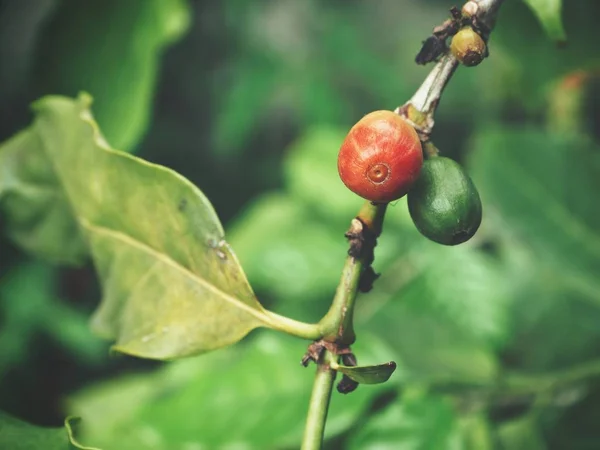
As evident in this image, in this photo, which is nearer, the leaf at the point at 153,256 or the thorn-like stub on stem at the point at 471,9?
the thorn-like stub on stem at the point at 471,9

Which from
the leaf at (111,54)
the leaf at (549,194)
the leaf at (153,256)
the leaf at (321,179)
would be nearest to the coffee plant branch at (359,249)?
the leaf at (153,256)

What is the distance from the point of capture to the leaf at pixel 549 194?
50.0 inches

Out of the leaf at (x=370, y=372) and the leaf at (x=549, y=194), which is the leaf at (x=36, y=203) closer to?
the leaf at (x=370, y=372)

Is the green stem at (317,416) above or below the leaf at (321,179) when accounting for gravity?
below

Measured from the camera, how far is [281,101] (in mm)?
3918

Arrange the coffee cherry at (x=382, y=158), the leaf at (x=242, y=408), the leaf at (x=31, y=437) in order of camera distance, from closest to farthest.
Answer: the coffee cherry at (x=382, y=158)
the leaf at (x=31, y=437)
the leaf at (x=242, y=408)

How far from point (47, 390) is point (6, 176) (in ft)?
5.58

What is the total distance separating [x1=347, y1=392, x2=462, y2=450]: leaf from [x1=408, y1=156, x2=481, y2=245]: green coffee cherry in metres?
0.53

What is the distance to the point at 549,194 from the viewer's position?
1.37m

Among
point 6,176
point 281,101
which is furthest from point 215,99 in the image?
point 6,176

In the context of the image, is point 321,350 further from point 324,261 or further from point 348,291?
point 324,261

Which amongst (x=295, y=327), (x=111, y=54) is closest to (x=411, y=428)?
(x=295, y=327)

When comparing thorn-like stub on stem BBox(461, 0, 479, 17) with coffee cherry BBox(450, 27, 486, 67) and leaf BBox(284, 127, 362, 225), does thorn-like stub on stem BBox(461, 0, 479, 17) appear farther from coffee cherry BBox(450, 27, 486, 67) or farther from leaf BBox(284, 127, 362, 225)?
leaf BBox(284, 127, 362, 225)

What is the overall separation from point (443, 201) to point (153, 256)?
1.17ft
